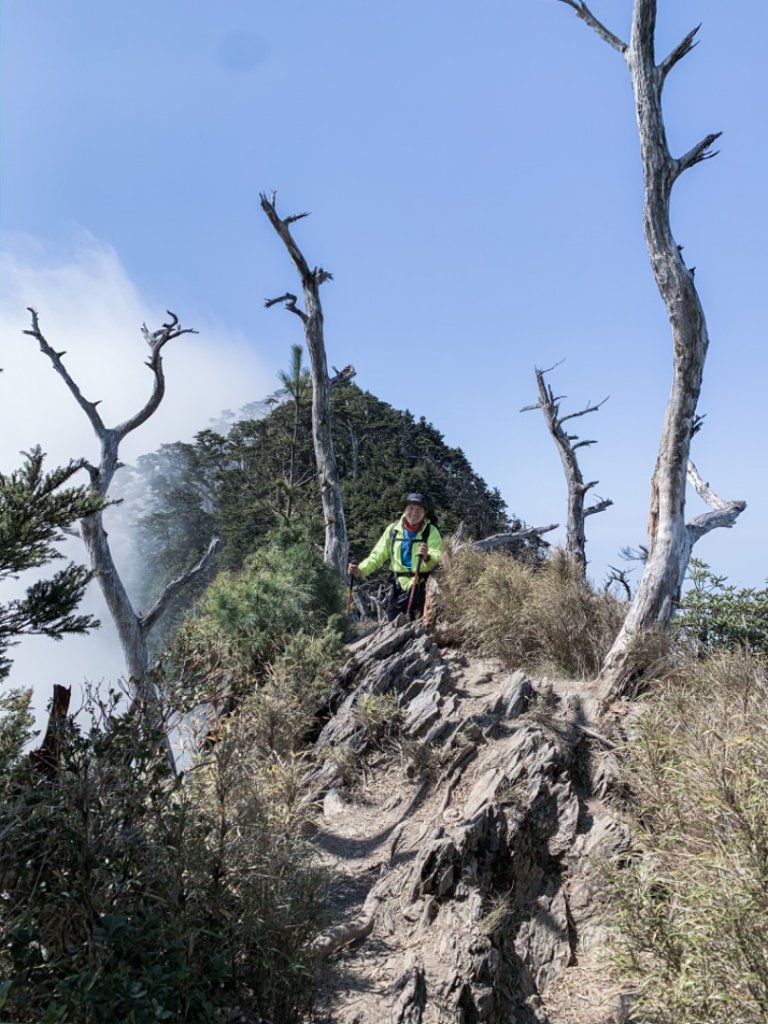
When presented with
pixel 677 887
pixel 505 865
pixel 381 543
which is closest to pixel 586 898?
pixel 505 865

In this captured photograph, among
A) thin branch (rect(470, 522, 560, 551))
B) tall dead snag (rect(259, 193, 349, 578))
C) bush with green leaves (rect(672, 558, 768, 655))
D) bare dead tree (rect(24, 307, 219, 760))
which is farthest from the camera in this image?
thin branch (rect(470, 522, 560, 551))

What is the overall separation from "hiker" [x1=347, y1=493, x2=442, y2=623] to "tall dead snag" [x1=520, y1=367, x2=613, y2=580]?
7.70 meters

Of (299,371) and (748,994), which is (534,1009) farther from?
(299,371)

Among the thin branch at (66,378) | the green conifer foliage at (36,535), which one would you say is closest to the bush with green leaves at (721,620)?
the green conifer foliage at (36,535)

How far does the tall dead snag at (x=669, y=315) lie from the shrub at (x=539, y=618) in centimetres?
87

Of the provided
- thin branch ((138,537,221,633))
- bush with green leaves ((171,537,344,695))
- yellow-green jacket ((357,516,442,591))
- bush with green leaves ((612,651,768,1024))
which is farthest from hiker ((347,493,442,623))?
bush with green leaves ((612,651,768,1024))

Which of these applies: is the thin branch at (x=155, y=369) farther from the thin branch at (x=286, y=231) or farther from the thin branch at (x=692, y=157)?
the thin branch at (x=692, y=157)

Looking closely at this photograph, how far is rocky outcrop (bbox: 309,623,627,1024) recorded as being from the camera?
4.51m

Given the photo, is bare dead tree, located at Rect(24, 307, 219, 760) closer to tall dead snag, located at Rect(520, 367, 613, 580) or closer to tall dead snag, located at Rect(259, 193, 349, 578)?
tall dead snag, located at Rect(259, 193, 349, 578)

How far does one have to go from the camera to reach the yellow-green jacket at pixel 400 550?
9.34 m

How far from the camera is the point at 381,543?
31.5ft

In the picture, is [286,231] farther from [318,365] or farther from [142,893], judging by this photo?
[142,893]

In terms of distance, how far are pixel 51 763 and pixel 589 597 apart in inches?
264

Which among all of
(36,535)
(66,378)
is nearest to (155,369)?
(66,378)
